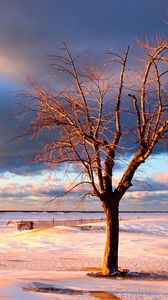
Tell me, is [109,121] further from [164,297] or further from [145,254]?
[145,254]

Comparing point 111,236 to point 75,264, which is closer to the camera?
point 111,236

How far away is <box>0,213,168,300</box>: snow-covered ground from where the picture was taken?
14867 millimetres

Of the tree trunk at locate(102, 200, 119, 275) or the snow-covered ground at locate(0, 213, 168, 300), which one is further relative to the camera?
the tree trunk at locate(102, 200, 119, 275)

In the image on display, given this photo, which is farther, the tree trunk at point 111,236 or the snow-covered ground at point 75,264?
the tree trunk at point 111,236

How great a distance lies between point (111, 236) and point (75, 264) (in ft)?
20.1

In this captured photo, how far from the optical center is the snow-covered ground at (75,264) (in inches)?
585

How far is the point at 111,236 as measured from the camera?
65.2 feet

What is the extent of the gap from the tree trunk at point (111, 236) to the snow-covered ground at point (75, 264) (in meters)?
1.03

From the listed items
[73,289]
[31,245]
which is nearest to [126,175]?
[73,289]

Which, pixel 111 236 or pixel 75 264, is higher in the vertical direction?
pixel 111 236

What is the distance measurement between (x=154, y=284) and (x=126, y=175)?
430 cm

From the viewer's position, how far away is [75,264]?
1000 inches

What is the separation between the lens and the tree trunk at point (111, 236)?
19.7 metres

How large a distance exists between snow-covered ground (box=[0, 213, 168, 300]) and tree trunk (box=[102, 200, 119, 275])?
1.03 m
